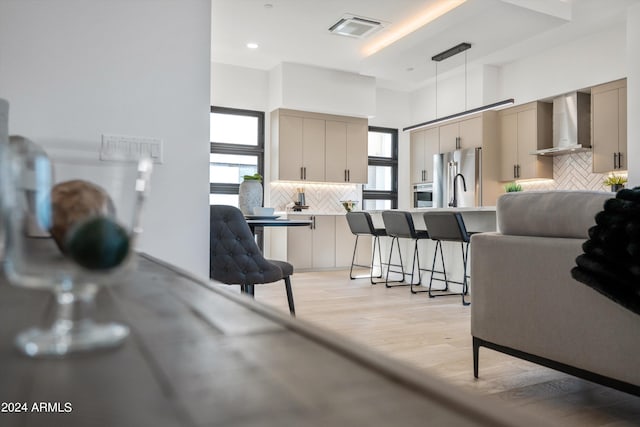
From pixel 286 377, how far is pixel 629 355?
1785 millimetres

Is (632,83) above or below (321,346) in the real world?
above

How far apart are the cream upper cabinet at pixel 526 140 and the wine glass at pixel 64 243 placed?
6826 millimetres

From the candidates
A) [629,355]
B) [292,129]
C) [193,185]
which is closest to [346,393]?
[629,355]

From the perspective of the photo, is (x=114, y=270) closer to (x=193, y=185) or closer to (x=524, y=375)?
(x=193, y=185)

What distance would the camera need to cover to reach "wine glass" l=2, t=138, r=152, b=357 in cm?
35

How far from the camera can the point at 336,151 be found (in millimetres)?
7527

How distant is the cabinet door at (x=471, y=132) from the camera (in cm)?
701

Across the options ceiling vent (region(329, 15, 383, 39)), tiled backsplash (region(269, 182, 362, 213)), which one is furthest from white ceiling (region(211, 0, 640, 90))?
tiled backsplash (region(269, 182, 362, 213))

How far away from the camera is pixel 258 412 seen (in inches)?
9.1

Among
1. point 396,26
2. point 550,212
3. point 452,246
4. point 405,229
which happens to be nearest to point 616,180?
point 452,246

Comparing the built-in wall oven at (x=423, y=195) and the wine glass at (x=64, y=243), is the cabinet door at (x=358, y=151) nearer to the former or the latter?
the built-in wall oven at (x=423, y=195)

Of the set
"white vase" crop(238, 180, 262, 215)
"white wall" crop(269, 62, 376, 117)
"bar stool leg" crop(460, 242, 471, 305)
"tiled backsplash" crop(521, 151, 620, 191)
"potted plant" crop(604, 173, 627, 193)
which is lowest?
"bar stool leg" crop(460, 242, 471, 305)

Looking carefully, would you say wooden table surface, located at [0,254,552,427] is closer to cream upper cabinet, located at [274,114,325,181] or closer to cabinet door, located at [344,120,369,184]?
cream upper cabinet, located at [274,114,325,181]

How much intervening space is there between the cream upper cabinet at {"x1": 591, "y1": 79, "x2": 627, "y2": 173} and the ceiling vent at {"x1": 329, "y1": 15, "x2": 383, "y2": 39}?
272cm
